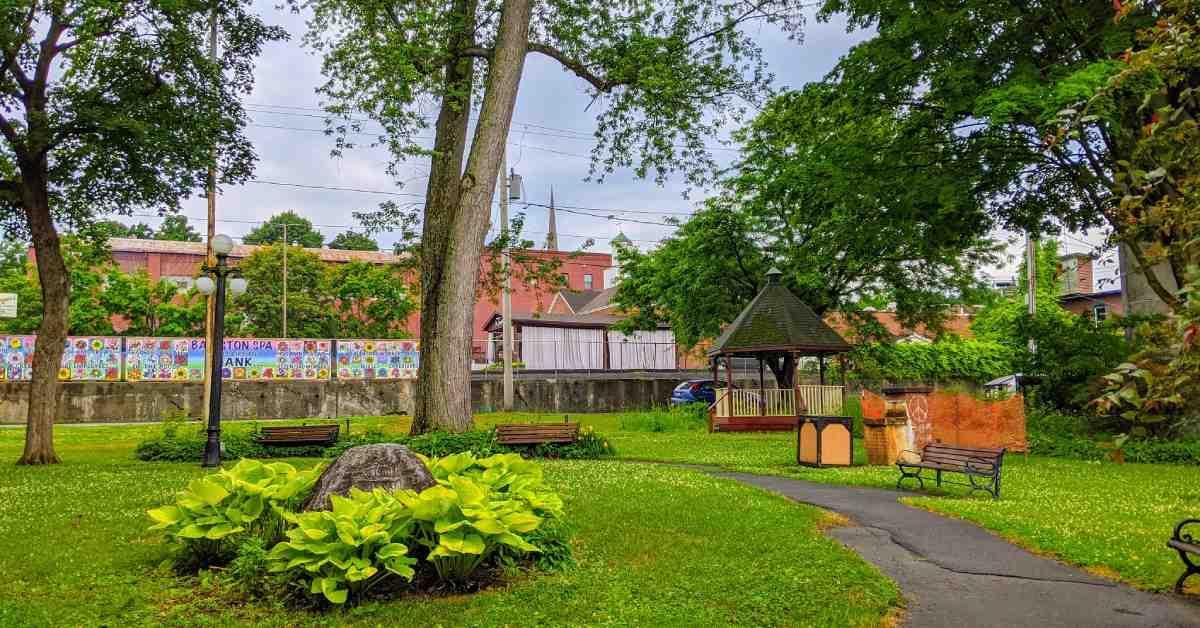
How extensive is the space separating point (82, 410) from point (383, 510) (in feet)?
104

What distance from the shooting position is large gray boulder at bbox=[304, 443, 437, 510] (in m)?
7.31

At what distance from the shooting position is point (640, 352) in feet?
169

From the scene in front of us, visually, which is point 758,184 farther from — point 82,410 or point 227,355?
point 82,410

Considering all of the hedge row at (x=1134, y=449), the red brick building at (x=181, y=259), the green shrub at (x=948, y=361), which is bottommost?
the hedge row at (x=1134, y=449)

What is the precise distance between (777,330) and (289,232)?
69.1 m

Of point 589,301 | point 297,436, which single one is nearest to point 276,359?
point 297,436

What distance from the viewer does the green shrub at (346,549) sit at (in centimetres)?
605

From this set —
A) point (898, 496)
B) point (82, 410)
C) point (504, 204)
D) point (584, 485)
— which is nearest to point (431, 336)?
point (584, 485)

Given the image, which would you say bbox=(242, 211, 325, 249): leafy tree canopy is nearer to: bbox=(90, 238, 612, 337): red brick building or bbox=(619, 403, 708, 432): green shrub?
bbox=(90, 238, 612, 337): red brick building

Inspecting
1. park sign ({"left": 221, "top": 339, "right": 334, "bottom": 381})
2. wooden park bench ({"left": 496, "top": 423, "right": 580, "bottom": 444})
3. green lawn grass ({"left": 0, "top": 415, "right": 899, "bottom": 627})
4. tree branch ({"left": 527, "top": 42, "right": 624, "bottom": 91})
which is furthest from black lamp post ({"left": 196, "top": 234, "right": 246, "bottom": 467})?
park sign ({"left": 221, "top": 339, "right": 334, "bottom": 381})

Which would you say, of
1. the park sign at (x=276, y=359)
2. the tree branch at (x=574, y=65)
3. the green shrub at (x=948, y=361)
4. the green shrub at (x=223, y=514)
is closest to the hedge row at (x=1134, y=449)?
the tree branch at (x=574, y=65)

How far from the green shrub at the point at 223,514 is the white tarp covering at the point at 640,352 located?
42.9 metres

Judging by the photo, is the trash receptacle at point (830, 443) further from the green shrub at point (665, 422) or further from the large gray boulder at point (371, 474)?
the green shrub at point (665, 422)

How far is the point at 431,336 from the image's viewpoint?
17938mm
